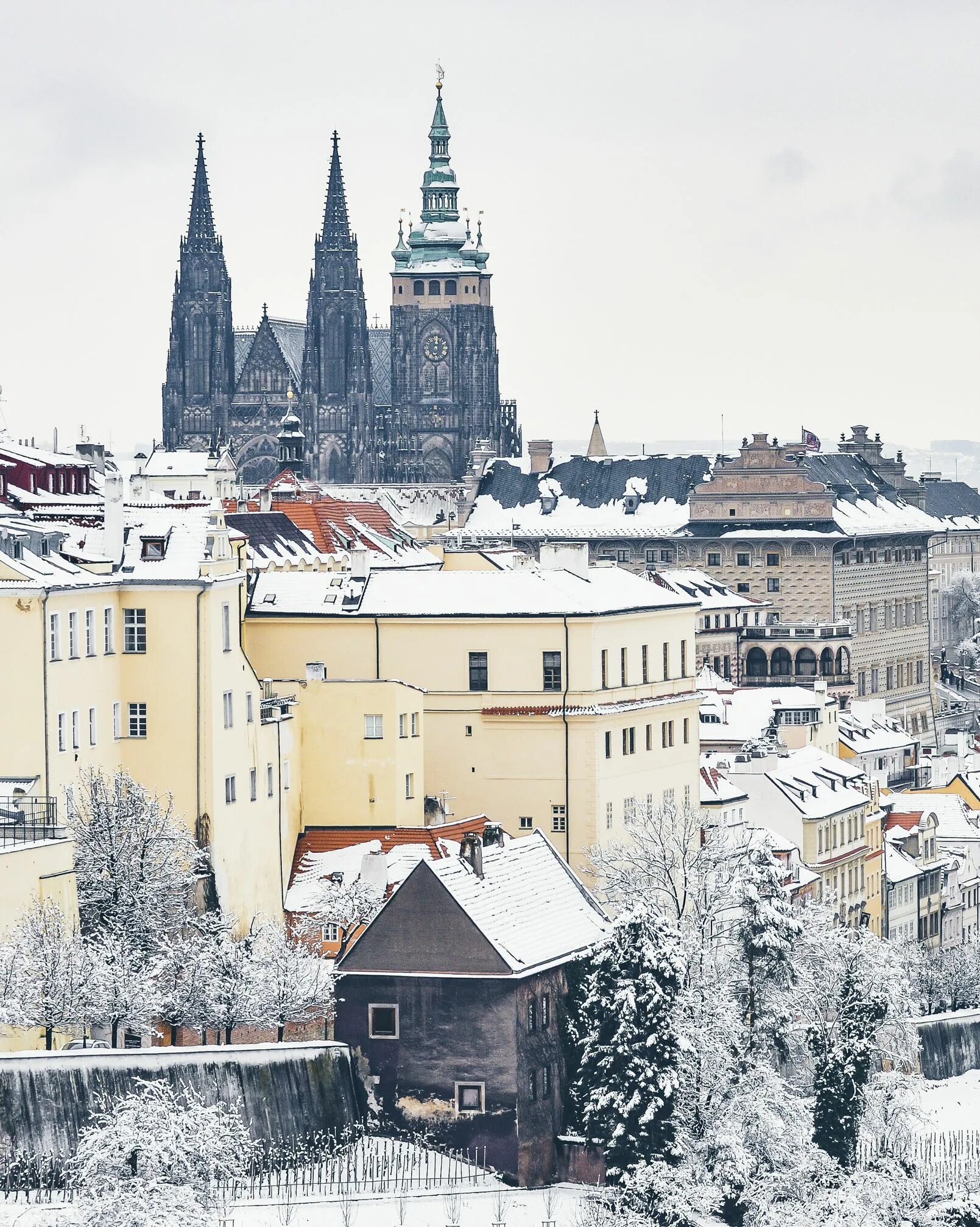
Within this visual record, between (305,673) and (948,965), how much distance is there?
2766 cm

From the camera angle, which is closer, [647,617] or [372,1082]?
[372,1082]

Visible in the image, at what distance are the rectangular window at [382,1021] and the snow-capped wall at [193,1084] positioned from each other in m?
0.92

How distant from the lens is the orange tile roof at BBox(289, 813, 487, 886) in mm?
90188

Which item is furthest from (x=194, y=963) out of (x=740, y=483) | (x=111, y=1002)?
(x=740, y=483)

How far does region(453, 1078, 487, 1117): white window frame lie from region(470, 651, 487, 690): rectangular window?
23.9 meters

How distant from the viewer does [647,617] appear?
10444cm

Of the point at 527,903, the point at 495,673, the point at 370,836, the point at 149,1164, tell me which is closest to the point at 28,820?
the point at 527,903

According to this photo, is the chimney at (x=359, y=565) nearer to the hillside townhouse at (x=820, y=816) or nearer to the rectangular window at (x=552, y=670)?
the rectangular window at (x=552, y=670)

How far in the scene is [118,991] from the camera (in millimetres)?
75188

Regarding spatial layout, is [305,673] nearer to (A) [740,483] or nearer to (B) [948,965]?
(B) [948,965]

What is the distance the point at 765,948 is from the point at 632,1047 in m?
6.78

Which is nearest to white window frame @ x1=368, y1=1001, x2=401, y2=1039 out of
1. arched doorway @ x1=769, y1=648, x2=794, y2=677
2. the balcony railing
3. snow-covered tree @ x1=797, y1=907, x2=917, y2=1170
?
the balcony railing

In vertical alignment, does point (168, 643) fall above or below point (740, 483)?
below

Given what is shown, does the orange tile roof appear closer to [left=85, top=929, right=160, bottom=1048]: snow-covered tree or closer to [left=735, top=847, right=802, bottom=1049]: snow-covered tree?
[left=735, top=847, right=802, bottom=1049]: snow-covered tree
